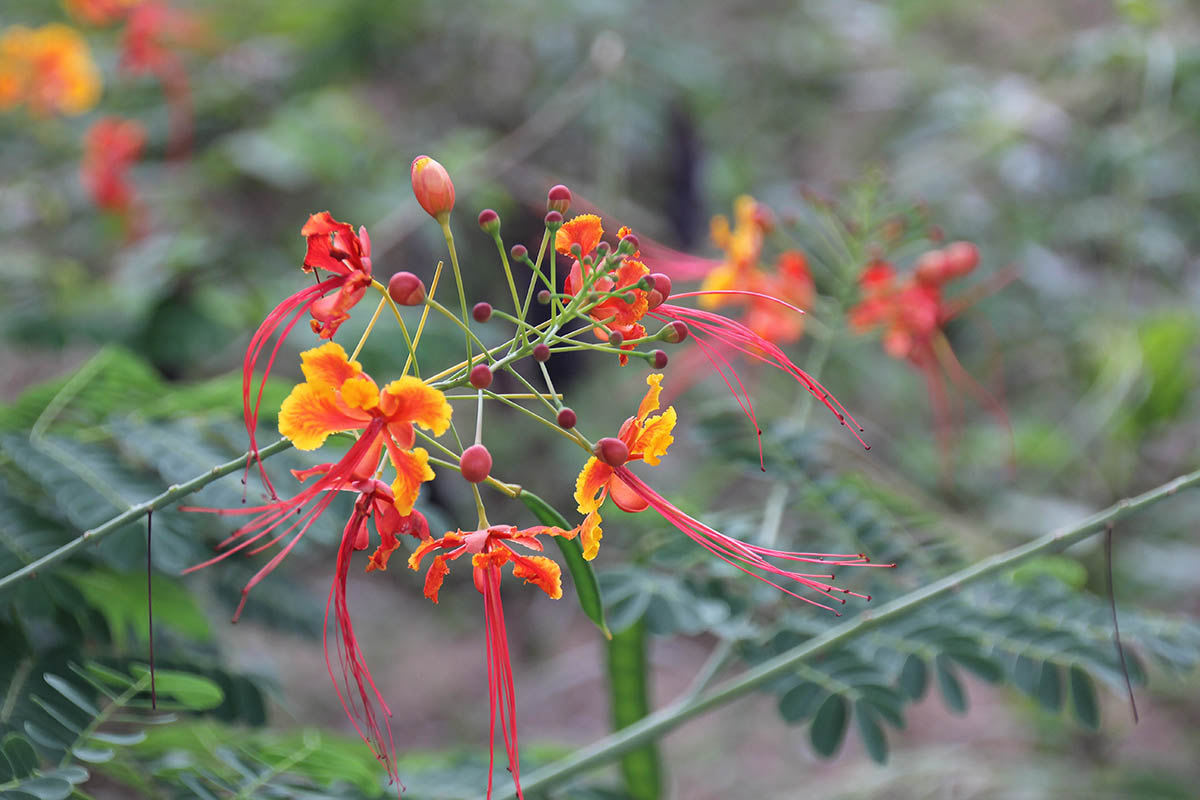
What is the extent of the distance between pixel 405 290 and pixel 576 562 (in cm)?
29

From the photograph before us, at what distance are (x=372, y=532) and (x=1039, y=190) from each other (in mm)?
2238

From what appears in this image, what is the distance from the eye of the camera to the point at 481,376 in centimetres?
71

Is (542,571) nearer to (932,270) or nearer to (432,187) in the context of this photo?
(432,187)

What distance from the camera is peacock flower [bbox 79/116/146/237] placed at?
2324 millimetres

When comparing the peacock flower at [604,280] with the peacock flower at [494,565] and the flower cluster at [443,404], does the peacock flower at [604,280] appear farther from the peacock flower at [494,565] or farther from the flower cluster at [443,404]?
the peacock flower at [494,565]

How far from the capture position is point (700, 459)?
9.62ft

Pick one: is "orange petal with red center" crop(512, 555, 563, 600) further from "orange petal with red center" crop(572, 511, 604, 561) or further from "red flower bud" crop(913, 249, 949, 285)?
"red flower bud" crop(913, 249, 949, 285)

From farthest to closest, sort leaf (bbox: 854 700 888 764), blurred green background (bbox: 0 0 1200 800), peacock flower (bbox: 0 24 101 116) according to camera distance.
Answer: peacock flower (bbox: 0 24 101 116) → blurred green background (bbox: 0 0 1200 800) → leaf (bbox: 854 700 888 764)

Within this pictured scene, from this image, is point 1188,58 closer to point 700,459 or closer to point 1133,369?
point 1133,369

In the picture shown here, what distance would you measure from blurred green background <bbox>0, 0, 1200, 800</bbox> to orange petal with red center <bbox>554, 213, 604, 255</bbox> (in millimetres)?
726

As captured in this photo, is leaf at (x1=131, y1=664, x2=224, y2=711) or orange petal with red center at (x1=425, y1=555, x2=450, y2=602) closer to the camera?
orange petal with red center at (x1=425, y1=555, x2=450, y2=602)

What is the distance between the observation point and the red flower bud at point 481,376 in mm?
709

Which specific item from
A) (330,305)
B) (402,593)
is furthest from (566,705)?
(330,305)

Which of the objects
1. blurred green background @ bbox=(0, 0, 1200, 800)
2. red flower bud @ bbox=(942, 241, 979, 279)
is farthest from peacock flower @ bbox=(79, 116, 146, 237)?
red flower bud @ bbox=(942, 241, 979, 279)
